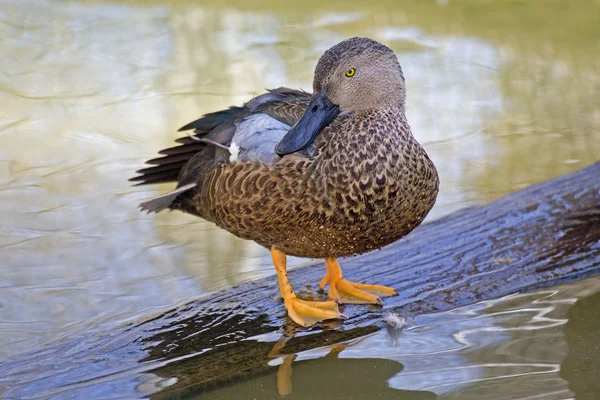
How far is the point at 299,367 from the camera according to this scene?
318 cm

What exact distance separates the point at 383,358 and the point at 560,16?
5691mm

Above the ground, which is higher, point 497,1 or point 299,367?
point 497,1

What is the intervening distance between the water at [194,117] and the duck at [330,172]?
0.43 m

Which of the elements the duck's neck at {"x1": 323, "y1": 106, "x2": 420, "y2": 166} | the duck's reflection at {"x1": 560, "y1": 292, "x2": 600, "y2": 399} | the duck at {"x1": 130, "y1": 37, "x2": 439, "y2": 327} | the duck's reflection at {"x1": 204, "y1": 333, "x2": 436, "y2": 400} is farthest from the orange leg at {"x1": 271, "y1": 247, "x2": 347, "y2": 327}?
the duck's reflection at {"x1": 560, "y1": 292, "x2": 600, "y2": 399}

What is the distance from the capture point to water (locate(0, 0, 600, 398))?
391 centimetres

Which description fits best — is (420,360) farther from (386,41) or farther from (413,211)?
(386,41)

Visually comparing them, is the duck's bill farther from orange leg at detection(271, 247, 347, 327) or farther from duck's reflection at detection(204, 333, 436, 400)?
duck's reflection at detection(204, 333, 436, 400)

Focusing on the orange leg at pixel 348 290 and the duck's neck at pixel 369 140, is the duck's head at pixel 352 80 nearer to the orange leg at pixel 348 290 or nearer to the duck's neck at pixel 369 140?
the duck's neck at pixel 369 140

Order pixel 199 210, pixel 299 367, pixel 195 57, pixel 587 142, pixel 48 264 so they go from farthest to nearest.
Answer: pixel 195 57, pixel 587 142, pixel 48 264, pixel 199 210, pixel 299 367

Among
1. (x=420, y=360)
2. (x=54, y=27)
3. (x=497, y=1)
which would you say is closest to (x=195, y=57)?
(x=54, y=27)

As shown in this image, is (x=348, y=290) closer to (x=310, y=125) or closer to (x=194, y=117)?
(x=310, y=125)

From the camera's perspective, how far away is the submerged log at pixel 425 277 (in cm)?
323

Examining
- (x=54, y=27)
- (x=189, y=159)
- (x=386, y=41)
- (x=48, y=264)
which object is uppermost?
(x=54, y=27)

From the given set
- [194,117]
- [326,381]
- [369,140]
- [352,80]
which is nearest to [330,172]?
[369,140]
